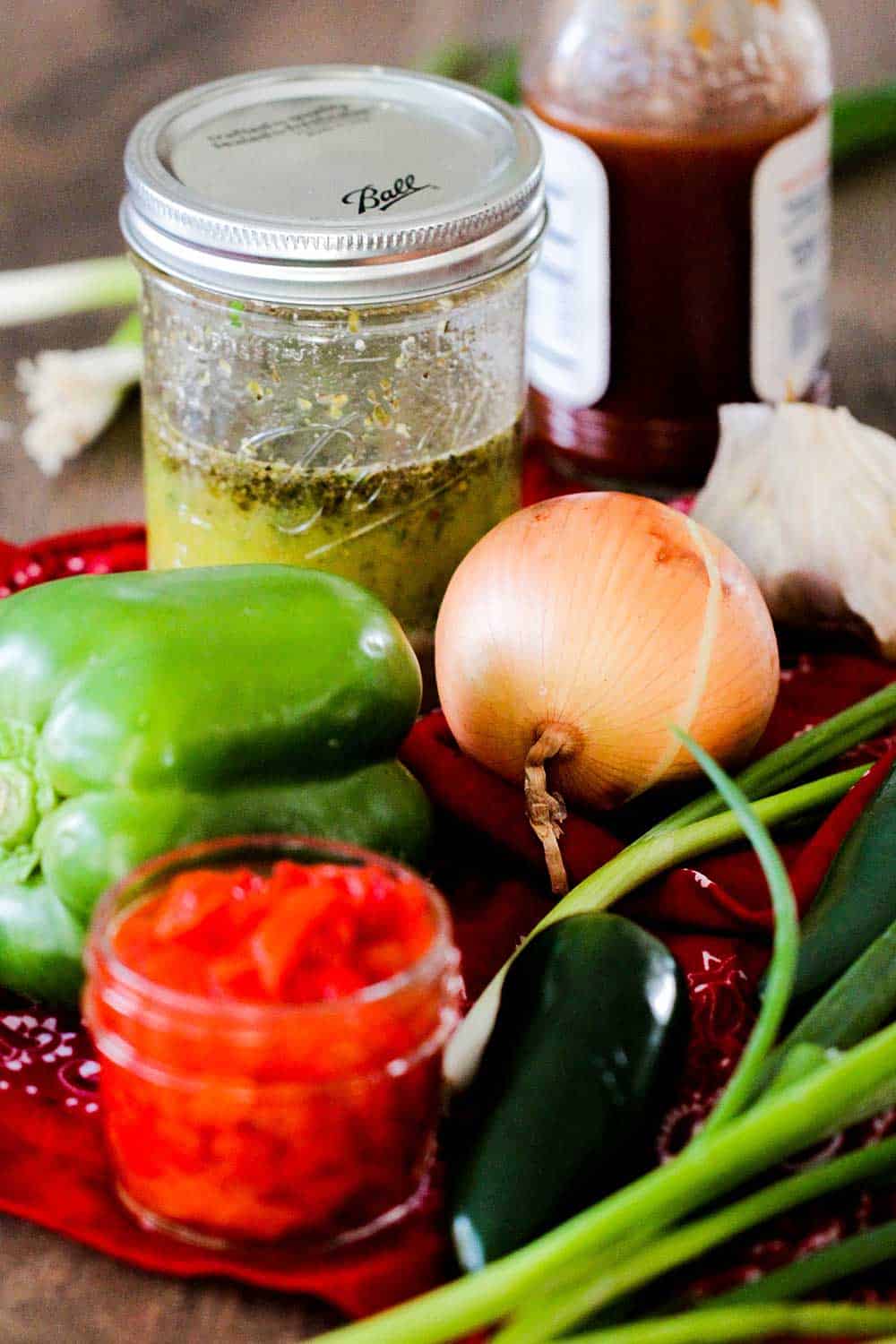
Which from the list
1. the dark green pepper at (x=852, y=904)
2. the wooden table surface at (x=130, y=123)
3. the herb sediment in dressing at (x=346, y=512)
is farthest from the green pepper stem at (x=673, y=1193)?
the wooden table surface at (x=130, y=123)

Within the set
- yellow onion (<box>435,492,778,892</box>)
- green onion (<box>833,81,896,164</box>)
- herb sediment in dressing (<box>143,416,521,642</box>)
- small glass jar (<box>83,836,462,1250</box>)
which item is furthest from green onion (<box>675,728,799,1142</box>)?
green onion (<box>833,81,896,164</box>)

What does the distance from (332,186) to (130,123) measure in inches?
47.2

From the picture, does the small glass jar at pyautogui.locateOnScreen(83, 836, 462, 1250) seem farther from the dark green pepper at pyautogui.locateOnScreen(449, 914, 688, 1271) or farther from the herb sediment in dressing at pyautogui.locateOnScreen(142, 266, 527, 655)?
the herb sediment in dressing at pyautogui.locateOnScreen(142, 266, 527, 655)

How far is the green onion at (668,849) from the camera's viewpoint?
0.98 meters

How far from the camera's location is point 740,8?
142 cm

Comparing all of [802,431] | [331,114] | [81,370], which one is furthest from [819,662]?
[81,370]

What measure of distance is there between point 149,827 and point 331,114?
0.61 metres

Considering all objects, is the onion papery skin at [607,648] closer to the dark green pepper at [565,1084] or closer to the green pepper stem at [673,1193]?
the dark green pepper at [565,1084]

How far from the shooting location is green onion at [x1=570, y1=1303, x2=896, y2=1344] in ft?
2.21

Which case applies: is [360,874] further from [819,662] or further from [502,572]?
[819,662]

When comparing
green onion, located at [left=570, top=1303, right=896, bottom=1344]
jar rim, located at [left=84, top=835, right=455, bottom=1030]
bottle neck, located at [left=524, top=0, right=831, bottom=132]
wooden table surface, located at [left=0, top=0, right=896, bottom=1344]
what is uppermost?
bottle neck, located at [left=524, top=0, right=831, bottom=132]

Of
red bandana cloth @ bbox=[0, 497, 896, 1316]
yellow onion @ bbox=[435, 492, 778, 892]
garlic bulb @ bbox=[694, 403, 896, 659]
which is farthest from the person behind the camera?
garlic bulb @ bbox=[694, 403, 896, 659]

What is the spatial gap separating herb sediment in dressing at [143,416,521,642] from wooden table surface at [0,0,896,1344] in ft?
1.15

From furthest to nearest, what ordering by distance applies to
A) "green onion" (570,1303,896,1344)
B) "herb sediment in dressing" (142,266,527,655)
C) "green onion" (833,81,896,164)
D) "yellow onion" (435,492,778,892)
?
"green onion" (833,81,896,164), "herb sediment in dressing" (142,266,527,655), "yellow onion" (435,492,778,892), "green onion" (570,1303,896,1344)
